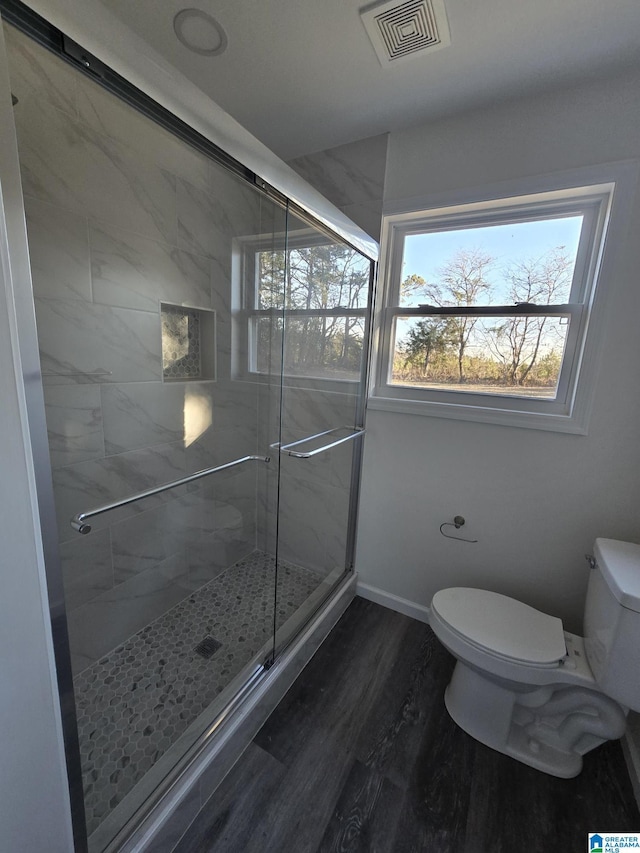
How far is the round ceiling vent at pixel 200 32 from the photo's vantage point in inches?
44.3

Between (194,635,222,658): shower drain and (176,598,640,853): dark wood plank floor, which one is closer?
(176,598,640,853): dark wood plank floor

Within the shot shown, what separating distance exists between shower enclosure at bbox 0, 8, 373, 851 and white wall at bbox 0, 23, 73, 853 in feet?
0.19

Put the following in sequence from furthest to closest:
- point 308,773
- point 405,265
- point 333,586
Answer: point 333,586 → point 405,265 → point 308,773

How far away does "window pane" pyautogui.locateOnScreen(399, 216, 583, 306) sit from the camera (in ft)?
4.86

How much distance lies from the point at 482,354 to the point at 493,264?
0.40 meters

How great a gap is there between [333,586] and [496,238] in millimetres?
1941

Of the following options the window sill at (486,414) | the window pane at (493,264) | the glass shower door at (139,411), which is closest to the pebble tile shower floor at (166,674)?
the glass shower door at (139,411)

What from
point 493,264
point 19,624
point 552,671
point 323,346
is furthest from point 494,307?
point 19,624

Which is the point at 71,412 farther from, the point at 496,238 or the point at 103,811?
the point at 496,238

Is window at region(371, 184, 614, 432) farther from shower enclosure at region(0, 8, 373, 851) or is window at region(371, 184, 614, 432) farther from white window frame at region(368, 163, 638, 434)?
shower enclosure at region(0, 8, 373, 851)

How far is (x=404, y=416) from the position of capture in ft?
5.89

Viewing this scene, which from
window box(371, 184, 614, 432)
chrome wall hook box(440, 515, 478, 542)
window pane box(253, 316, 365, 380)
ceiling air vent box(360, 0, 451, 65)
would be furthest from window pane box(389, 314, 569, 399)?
ceiling air vent box(360, 0, 451, 65)

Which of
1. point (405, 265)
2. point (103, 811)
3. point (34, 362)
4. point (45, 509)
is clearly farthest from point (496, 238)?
point (103, 811)

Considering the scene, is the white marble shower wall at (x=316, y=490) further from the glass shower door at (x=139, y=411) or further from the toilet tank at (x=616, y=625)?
the toilet tank at (x=616, y=625)
